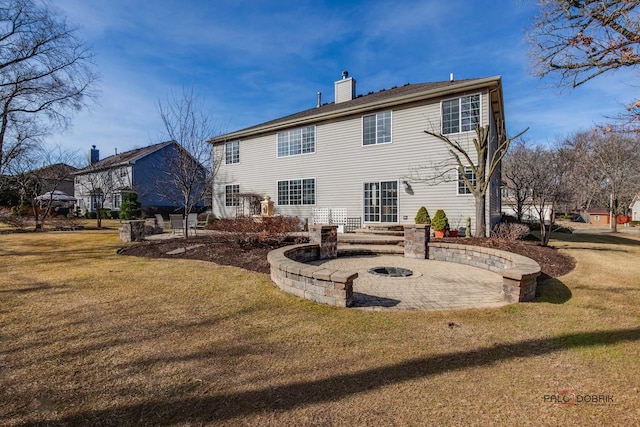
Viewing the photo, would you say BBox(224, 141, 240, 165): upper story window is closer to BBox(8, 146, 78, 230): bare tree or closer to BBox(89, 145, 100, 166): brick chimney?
BBox(8, 146, 78, 230): bare tree

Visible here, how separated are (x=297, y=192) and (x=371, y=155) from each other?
4.52m

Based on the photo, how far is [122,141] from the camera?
99.6 feet

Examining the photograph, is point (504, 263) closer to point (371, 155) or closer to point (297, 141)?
point (371, 155)

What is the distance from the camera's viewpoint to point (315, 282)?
4.41 m

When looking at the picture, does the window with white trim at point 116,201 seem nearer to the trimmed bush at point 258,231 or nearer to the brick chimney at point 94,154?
Result: the brick chimney at point 94,154

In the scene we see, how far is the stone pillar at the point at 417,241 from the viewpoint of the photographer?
818cm

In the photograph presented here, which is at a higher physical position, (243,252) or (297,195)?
(297,195)

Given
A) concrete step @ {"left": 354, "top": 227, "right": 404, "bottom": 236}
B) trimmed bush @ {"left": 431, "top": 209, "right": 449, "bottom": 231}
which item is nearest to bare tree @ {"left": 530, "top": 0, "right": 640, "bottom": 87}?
trimmed bush @ {"left": 431, "top": 209, "right": 449, "bottom": 231}

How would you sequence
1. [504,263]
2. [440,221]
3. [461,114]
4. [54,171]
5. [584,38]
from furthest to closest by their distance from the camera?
1. [54,171]
2. [461,114]
3. [440,221]
4. [504,263]
5. [584,38]

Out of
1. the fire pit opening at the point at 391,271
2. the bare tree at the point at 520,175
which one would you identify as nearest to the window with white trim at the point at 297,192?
the fire pit opening at the point at 391,271

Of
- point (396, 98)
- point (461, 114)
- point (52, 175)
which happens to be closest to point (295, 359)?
point (461, 114)

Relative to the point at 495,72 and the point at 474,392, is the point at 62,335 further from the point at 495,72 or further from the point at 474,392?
the point at 495,72

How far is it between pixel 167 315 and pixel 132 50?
10.3 metres

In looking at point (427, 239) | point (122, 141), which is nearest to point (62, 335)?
point (427, 239)
